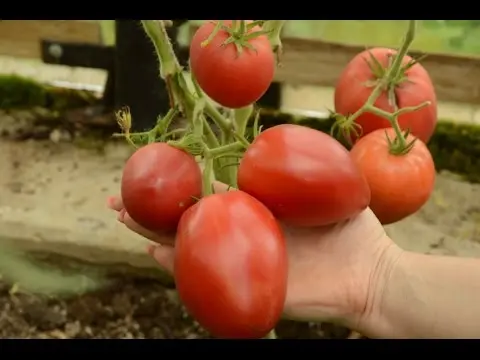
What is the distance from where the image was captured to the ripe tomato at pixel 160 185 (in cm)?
68

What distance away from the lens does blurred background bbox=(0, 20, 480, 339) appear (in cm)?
119

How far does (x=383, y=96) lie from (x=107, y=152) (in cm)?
68

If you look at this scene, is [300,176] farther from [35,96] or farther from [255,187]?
[35,96]

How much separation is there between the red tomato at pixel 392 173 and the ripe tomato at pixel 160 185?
0.20 meters

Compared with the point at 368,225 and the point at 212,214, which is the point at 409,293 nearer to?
the point at 368,225

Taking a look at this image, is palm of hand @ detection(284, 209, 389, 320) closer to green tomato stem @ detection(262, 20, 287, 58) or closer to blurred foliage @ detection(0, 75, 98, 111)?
green tomato stem @ detection(262, 20, 287, 58)

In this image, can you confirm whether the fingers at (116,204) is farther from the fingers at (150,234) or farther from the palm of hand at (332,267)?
the palm of hand at (332,267)

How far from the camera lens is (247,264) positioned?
1.92ft

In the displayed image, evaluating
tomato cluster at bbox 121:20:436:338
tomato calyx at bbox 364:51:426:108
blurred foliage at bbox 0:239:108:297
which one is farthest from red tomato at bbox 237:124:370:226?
blurred foliage at bbox 0:239:108:297

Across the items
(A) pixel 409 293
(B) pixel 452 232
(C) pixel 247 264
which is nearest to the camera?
(C) pixel 247 264

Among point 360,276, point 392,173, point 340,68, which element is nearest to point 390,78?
point 392,173
